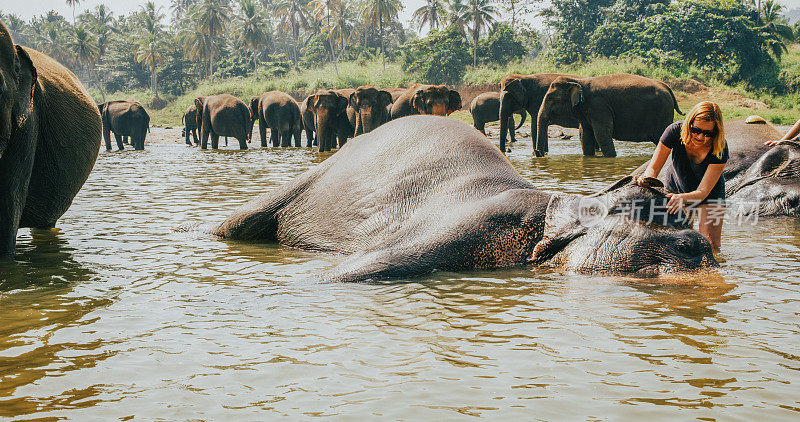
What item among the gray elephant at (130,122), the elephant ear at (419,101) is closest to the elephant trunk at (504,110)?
the elephant ear at (419,101)

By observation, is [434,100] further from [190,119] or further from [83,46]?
[83,46]

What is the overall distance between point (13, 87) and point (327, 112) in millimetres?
17127

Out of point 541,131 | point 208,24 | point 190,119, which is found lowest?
point 541,131

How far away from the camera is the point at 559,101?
52.7 ft

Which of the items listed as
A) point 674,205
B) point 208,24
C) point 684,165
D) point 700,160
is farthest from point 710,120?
point 208,24

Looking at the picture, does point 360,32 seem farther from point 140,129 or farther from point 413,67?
point 140,129

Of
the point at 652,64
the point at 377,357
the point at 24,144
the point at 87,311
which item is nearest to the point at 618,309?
the point at 377,357

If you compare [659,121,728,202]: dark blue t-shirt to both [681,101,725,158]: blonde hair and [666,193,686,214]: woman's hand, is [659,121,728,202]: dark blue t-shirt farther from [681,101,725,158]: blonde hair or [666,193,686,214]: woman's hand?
[666,193,686,214]: woman's hand

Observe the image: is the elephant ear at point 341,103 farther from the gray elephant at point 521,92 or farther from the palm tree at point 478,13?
the palm tree at point 478,13

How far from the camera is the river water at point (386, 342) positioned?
2.41 m

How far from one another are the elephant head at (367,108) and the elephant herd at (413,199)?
13.0 m

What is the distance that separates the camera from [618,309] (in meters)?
3.46

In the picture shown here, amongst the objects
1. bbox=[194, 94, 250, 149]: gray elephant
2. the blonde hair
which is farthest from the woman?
bbox=[194, 94, 250, 149]: gray elephant

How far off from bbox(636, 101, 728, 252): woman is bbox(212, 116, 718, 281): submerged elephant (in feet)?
3.07
